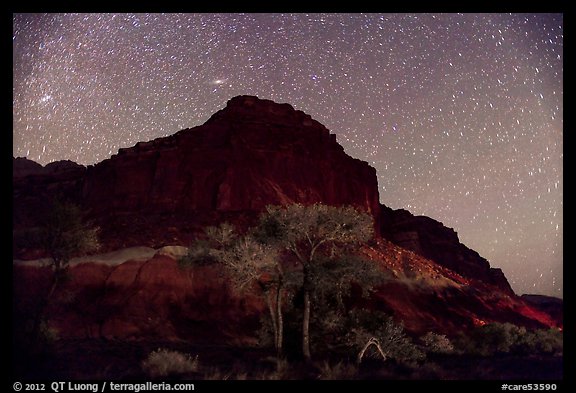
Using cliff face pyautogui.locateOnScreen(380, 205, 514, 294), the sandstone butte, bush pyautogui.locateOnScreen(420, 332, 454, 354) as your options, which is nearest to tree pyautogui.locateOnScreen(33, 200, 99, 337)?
the sandstone butte

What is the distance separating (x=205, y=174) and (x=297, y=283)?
57994mm

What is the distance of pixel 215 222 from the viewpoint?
68562 mm

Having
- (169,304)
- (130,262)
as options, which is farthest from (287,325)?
(130,262)

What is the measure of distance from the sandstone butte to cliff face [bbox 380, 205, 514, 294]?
0.31 m

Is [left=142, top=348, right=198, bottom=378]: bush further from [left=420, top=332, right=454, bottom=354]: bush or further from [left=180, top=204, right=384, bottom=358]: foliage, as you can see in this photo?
[left=420, top=332, right=454, bottom=354]: bush

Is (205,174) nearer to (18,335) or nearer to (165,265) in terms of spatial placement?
(165,265)

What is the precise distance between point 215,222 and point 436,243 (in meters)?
62.1

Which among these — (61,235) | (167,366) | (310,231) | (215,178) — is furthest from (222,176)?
(167,366)

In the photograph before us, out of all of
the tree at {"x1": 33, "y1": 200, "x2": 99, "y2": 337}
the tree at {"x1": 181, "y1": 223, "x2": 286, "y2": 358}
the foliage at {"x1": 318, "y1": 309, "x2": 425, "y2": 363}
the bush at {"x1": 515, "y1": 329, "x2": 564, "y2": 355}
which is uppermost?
the tree at {"x1": 33, "y1": 200, "x2": 99, "y2": 337}

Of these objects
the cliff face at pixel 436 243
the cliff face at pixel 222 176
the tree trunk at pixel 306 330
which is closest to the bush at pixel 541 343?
the tree trunk at pixel 306 330

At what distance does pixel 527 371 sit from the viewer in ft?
82.9

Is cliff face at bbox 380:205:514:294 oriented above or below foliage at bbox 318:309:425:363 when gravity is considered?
above

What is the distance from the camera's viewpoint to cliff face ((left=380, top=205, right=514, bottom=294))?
110m

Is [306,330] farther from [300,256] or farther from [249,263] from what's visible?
[249,263]
